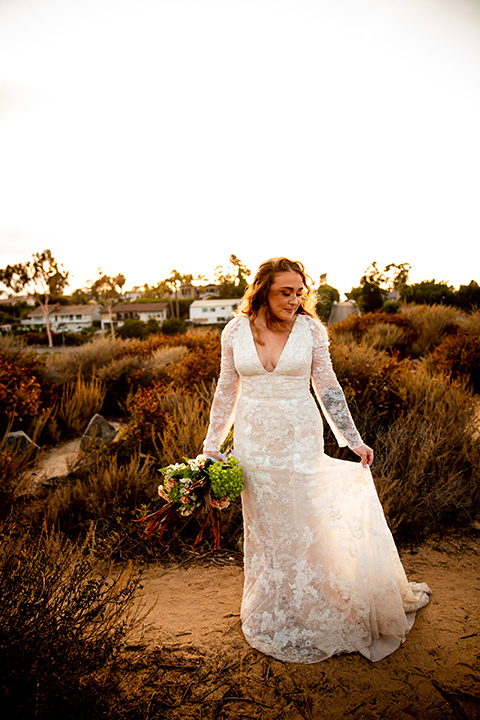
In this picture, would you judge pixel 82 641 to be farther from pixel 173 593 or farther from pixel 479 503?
pixel 479 503

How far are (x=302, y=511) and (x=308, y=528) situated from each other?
112 millimetres

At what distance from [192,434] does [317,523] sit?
2.37 meters

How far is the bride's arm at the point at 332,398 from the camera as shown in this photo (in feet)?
8.57

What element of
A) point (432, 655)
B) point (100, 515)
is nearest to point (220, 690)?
point (432, 655)

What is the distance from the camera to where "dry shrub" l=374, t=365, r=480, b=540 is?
3900 mm

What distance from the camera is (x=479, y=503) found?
166 inches

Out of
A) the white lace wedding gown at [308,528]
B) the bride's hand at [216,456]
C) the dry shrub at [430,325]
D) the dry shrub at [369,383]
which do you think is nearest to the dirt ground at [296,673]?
the white lace wedding gown at [308,528]

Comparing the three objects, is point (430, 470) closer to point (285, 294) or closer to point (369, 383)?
point (369, 383)

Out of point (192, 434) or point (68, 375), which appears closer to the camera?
point (192, 434)

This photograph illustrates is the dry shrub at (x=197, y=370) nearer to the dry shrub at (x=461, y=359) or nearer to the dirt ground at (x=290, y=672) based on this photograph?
the dirt ground at (x=290, y=672)

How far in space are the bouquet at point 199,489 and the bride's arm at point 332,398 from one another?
70cm

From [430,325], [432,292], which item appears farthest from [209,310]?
[430,325]

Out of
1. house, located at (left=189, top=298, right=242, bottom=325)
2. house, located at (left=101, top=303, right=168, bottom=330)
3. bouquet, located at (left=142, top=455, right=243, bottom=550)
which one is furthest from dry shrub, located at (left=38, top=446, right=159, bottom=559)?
house, located at (left=101, top=303, right=168, bottom=330)

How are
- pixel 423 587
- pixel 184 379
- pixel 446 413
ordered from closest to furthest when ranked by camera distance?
1. pixel 423 587
2. pixel 446 413
3. pixel 184 379
